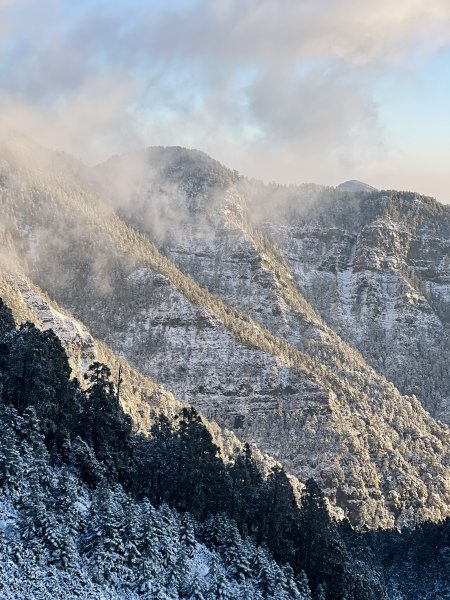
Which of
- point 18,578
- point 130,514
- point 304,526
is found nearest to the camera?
point 18,578

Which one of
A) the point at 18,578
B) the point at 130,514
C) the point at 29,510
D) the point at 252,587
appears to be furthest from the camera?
the point at 252,587

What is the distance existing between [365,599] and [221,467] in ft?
85.7

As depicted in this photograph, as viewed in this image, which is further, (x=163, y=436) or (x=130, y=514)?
(x=163, y=436)

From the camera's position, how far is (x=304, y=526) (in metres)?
118

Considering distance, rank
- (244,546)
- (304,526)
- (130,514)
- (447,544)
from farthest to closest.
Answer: (447,544) < (304,526) < (244,546) < (130,514)

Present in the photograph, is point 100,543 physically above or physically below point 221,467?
below

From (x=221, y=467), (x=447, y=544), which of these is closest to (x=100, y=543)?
(x=221, y=467)

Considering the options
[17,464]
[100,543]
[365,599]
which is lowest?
[365,599]

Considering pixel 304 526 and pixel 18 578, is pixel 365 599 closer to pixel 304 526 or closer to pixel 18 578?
pixel 304 526

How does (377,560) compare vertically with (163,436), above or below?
below

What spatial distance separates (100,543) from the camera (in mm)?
81250

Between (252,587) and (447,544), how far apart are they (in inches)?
2931

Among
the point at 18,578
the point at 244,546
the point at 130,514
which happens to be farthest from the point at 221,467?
the point at 18,578

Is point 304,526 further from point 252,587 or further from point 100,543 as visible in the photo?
point 100,543
